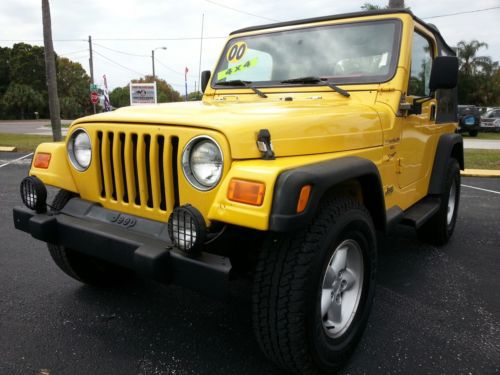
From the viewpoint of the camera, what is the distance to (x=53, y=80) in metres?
12.2

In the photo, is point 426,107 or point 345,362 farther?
point 426,107

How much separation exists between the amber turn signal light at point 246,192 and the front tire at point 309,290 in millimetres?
260

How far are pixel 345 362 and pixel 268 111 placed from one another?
1382 mm

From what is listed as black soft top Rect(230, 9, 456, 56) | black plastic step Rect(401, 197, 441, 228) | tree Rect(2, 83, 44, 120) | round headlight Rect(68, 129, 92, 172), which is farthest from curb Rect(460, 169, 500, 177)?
tree Rect(2, 83, 44, 120)

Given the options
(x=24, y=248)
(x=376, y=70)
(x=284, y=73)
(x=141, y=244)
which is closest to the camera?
(x=141, y=244)

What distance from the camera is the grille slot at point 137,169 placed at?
2.04 meters

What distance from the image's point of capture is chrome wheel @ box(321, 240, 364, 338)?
2.15 m

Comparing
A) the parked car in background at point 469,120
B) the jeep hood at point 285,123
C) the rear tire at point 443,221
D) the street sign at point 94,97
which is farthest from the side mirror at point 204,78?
the parked car in background at point 469,120

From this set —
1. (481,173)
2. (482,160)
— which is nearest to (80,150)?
(481,173)

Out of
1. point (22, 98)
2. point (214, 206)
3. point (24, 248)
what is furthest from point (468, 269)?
point (22, 98)

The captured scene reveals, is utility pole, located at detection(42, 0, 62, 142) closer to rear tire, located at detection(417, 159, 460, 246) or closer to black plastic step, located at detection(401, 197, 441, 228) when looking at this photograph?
rear tire, located at detection(417, 159, 460, 246)

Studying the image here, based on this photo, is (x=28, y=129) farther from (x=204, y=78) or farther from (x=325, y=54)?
(x=325, y=54)

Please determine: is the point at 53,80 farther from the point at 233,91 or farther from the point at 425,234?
the point at 425,234

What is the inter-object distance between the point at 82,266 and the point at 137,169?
1.15m
